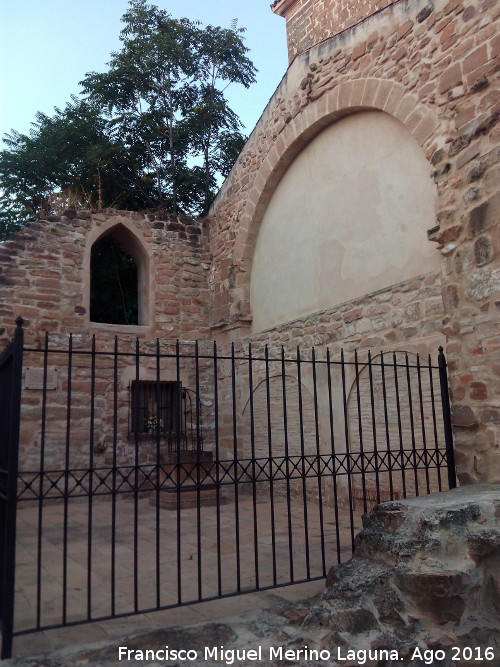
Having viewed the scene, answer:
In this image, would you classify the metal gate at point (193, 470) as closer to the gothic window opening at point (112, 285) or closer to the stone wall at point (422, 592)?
the stone wall at point (422, 592)

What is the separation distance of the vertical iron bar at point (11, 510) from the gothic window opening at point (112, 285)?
9260 millimetres

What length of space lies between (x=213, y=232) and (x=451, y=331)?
279 inches

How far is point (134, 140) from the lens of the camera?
1407cm

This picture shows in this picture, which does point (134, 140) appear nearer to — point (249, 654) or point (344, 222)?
point (344, 222)

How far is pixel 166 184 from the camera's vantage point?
13.9m

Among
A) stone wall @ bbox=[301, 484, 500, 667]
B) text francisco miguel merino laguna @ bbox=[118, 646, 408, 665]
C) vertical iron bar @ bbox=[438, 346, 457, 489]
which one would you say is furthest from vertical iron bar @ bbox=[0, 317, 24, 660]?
vertical iron bar @ bbox=[438, 346, 457, 489]

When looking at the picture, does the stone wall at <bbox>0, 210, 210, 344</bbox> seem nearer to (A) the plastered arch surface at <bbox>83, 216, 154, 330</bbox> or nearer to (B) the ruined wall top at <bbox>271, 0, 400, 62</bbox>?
(A) the plastered arch surface at <bbox>83, 216, 154, 330</bbox>

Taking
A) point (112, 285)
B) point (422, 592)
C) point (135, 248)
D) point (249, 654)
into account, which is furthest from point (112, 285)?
point (422, 592)

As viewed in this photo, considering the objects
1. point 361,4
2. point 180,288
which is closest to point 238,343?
point 180,288

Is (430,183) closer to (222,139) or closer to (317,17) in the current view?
(222,139)

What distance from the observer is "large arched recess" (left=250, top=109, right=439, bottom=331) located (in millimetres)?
7055

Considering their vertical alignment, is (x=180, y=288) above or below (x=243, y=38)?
below

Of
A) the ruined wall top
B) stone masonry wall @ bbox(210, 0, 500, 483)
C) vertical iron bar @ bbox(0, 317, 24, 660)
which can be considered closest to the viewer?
vertical iron bar @ bbox(0, 317, 24, 660)

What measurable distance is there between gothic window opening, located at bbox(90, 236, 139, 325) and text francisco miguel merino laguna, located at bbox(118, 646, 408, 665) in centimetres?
983
